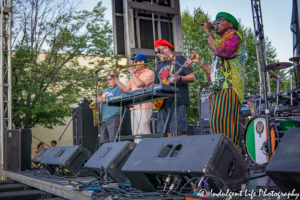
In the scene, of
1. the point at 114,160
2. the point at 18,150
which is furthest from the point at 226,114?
the point at 18,150

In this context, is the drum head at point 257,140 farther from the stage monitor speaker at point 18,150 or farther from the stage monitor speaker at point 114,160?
the stage monitor speaker at point 18,150

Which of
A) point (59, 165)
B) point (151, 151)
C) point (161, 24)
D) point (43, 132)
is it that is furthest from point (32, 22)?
point (151, 151)

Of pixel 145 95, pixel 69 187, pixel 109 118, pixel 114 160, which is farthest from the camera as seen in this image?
pixel 109 118

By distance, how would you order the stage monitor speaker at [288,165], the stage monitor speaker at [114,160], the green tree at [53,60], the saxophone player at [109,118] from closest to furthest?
the stage monitor speaker at [288,165]
the stage monitor speaker at [114,160]
the saxophone player at [109,118]
the green tree at [53,60]

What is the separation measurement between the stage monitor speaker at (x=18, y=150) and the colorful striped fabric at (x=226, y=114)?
4078 millimetres

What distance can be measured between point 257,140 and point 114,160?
6.76 ft

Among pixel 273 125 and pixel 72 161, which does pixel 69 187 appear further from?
pixel 273 125

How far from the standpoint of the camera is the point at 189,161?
1.88 metres

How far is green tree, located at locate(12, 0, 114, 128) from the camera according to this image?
36.9ft

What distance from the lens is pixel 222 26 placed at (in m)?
2.48

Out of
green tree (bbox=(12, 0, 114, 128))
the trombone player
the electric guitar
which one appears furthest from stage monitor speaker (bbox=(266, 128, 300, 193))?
green tree (bbox=(12, 0, 114, 128))

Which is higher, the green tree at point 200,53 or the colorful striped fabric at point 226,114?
the green tree at point 200,53

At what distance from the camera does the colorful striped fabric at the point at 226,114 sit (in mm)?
2285

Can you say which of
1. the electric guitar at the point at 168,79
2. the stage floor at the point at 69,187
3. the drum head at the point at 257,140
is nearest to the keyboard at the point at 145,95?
the electric guitar at the point at 168,79
